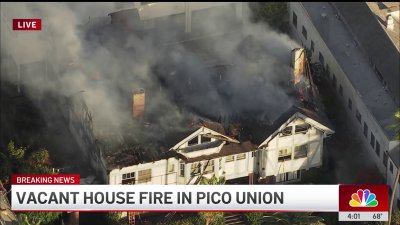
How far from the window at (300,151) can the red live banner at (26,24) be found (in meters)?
24.6

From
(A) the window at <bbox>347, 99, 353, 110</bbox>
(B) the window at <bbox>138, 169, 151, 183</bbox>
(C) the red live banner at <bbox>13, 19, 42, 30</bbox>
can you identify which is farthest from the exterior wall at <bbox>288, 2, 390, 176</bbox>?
(C) the red live banner at <bbox>13, 19, 42, 30</bbox>

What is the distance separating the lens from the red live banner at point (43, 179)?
9388cm

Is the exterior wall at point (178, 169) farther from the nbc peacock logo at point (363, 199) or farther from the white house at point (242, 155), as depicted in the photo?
the nbc peacock logo at point (363, 199)

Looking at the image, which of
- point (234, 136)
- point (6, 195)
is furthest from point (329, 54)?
point (6, 195)

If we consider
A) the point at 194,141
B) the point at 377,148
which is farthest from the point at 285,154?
the point at 194,141

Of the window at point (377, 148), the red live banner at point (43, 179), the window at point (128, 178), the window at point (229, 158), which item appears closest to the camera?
the red live banner at point (43, 179)

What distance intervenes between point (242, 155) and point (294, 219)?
7.03m

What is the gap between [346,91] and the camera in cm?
10606

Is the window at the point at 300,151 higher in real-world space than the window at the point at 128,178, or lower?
higher

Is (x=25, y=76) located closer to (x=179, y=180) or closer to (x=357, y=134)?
(x=179, y=180)

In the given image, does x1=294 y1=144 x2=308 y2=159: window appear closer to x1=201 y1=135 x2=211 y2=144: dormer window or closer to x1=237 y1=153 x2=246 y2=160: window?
x1=237 y1=153 x2=246 y2=160: window

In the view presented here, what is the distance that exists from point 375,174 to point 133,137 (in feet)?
62.4

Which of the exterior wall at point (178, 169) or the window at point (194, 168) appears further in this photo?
the window at point (194, 168)

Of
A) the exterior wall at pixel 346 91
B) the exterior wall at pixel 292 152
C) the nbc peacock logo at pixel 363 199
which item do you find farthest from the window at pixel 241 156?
the nbc peacock logo at pixel 363 199
